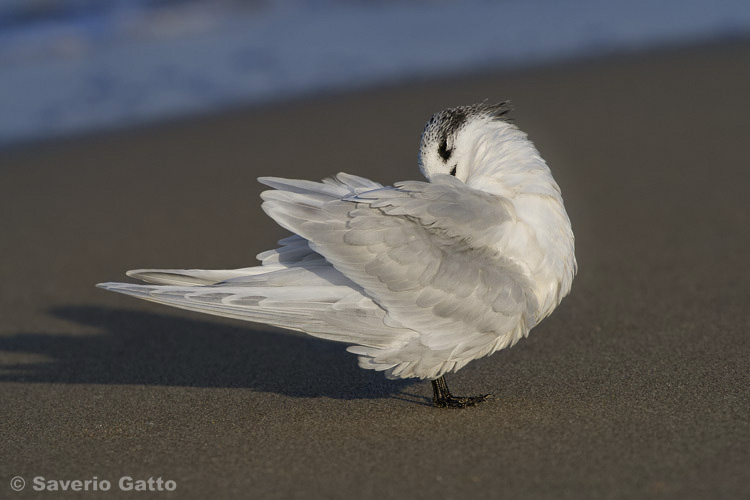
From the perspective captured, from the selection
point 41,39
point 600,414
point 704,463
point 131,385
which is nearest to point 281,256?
point 131,385

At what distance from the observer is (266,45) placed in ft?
32.7

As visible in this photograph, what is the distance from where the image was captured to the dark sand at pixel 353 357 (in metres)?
3.05

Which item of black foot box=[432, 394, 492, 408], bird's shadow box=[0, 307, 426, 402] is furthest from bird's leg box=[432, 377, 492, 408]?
bird's shadow box=[0, 307, 426, 402]

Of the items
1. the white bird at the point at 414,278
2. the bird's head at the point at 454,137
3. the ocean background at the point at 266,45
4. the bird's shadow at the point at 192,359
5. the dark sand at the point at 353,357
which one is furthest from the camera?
the ocean background at the point at 266,45

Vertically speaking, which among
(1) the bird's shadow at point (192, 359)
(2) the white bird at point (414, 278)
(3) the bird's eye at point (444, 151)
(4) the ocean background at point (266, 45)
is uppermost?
(4) the ocean background at point (266, 45)

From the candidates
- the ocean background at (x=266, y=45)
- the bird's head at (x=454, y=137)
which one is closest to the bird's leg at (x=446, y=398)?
the bird's head at (x=454, y=137)

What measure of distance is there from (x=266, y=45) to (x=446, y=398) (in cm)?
705

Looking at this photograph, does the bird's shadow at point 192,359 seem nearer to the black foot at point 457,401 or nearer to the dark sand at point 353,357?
the dark sand at point 353,357

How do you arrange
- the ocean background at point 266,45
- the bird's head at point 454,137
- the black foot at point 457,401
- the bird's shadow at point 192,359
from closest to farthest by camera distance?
the black foot at point 457,401
the bird's head at point 454,137
the bird's shadow at point 192,359
the ocean background at point 266,45

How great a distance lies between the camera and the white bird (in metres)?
3.37

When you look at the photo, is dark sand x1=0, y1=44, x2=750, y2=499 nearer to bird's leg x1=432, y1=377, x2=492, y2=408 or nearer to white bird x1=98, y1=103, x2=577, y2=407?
bird's leg x1=432, y1=377, x2=492, y2=408

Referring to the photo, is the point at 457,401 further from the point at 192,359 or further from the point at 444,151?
the point at 192,359

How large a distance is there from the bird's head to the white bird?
12.6 inches

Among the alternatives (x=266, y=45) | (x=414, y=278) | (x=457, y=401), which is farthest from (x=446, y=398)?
(x=266, y=45)
